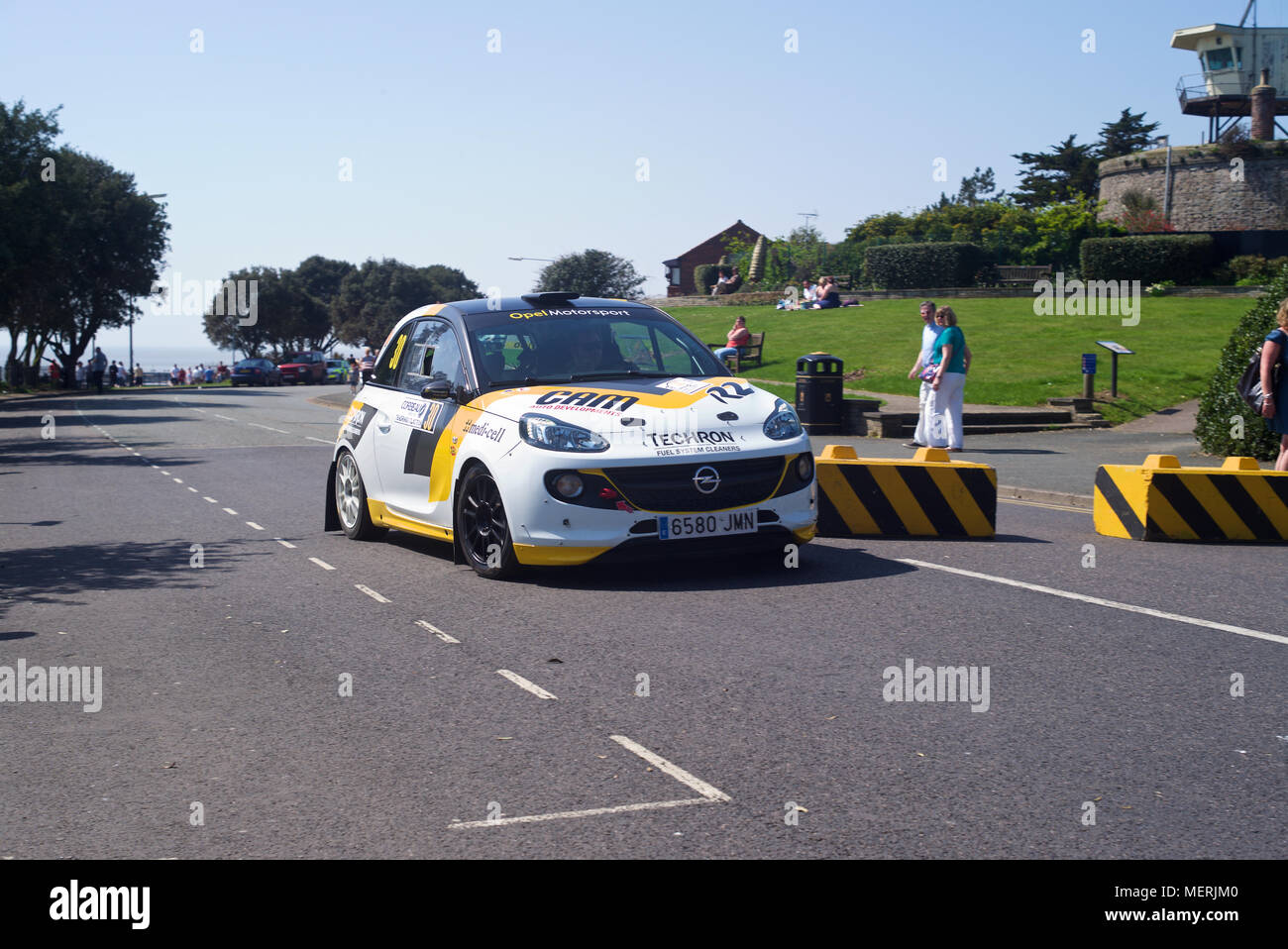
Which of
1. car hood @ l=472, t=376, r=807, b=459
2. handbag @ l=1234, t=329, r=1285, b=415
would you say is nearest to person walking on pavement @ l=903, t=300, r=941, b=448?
handbag @ l=1234, t=329, r=1285, b=415

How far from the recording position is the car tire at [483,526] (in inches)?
326

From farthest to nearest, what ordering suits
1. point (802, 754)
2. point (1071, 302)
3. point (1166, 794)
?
point (1071, 302)
point (802, 754)
point (1166, 794)

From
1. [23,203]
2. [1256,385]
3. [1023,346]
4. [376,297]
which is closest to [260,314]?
[376,297]

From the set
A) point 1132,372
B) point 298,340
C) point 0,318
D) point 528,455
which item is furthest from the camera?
point 298,340

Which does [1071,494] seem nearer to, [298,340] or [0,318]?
[0,318]

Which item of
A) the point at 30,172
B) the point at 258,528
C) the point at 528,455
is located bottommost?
the point at 258,528

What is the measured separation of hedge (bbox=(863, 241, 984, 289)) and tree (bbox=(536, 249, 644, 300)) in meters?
21.0

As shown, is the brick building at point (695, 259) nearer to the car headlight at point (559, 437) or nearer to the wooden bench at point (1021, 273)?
the wooden bench at point (1021, 273)

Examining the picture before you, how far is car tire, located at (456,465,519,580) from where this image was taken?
8289 millimetres

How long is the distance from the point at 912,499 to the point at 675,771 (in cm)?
595

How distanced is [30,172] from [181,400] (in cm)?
884

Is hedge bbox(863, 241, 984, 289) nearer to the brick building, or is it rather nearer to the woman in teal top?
the woman in teal top

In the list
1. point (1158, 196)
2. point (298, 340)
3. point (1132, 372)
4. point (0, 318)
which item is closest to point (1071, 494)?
point (1132, 372)

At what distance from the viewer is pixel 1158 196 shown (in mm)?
66500
